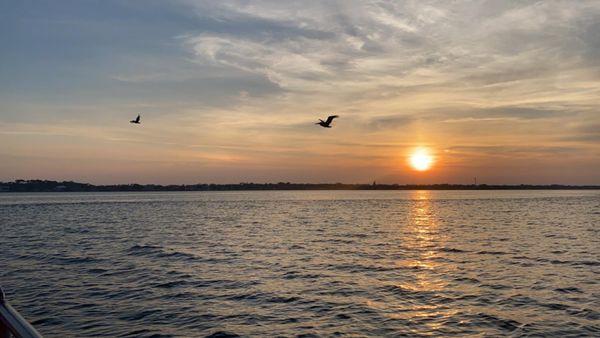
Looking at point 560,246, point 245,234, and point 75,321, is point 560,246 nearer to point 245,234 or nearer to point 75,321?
point 245,234

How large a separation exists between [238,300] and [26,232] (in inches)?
2006

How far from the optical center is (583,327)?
59.6 feet

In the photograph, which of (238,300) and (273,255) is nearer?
(238,300)

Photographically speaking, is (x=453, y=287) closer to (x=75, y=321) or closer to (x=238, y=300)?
(x=238, y=300)

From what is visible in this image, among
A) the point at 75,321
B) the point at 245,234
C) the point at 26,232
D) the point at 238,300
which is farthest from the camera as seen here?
the point at 26,232

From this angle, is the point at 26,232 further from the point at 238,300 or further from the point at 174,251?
the point at 238,300

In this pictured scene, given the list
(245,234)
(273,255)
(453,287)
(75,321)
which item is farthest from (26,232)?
(453,287)

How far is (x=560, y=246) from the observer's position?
1705 inches

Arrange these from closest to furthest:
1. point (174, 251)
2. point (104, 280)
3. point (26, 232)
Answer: point (104, 280) → point (174, 251) → point (26, 232)

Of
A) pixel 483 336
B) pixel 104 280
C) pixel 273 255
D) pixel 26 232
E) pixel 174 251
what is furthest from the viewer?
pixel 26 232

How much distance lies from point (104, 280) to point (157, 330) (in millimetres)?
Answer: 11962

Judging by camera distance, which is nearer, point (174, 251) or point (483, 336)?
point (483, 336)

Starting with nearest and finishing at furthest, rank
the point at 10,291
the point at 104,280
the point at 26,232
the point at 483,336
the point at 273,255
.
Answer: the point at 483,336 < the point at 10,291 < the point at 104,280 < the point at 273,255 < the point at 26,232

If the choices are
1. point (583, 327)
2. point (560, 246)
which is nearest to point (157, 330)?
point (583, 327)
